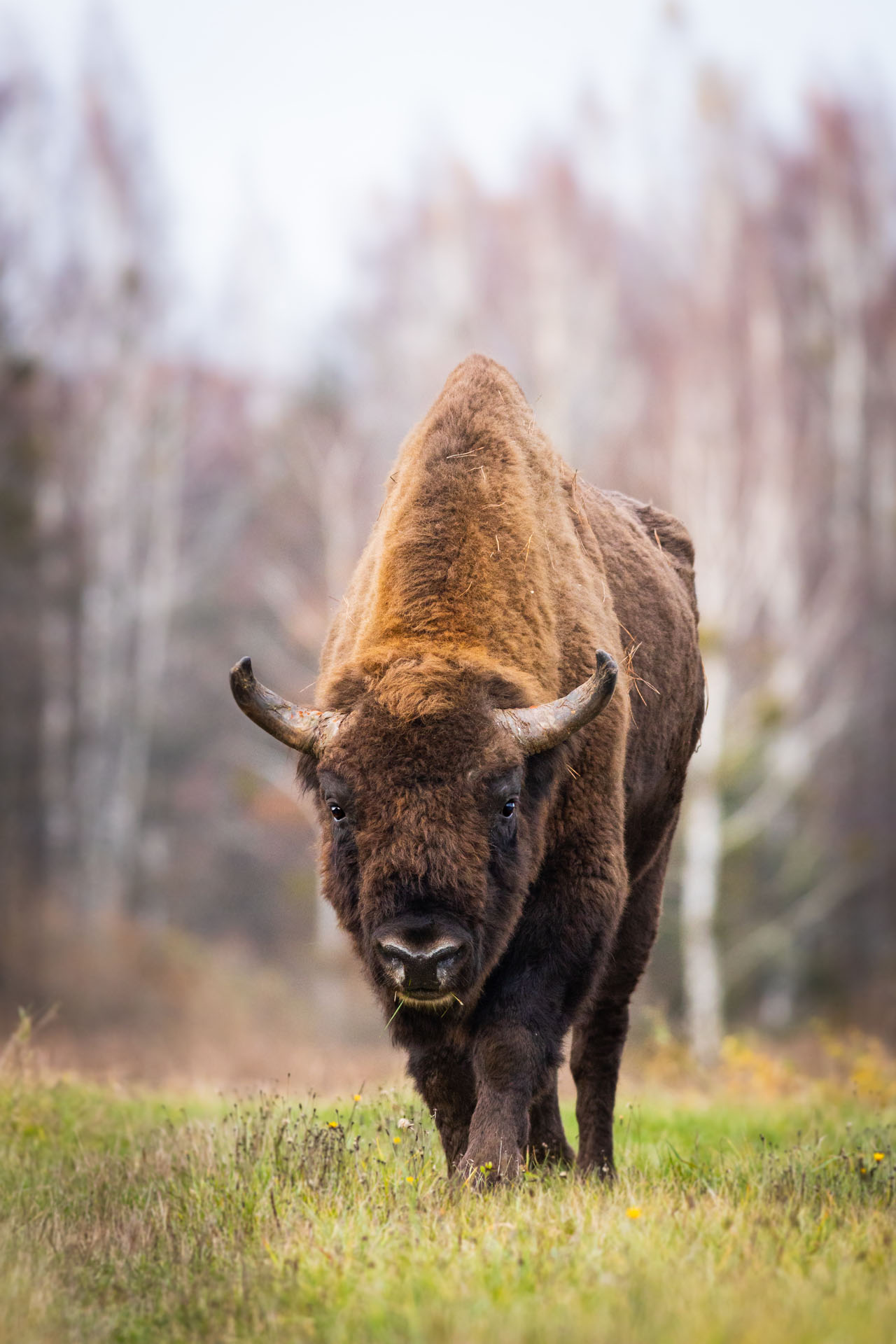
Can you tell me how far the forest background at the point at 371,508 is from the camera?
18250 millimetres

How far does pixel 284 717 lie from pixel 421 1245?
2162 millimetres

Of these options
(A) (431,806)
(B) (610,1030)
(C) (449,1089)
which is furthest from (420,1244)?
(B) (610,1030)

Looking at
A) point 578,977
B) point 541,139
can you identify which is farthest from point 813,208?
point 578,977

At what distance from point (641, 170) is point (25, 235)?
1116 cm

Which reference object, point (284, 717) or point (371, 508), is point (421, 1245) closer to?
point (284, 717)

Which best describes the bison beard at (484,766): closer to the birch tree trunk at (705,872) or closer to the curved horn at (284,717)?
the curved horn at (284,717)

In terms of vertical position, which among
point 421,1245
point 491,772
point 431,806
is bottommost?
point 421,1245

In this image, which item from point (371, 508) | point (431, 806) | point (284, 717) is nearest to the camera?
point (431, 806)

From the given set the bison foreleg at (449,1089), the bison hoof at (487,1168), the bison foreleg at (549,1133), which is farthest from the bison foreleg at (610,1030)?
the bison hoof at (487,1168)

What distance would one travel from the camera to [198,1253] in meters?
4.04

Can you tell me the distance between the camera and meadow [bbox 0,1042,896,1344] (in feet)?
9.61

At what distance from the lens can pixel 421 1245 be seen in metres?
3.63

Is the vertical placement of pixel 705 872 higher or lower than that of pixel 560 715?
higher

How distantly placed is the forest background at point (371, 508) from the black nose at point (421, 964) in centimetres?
1117
